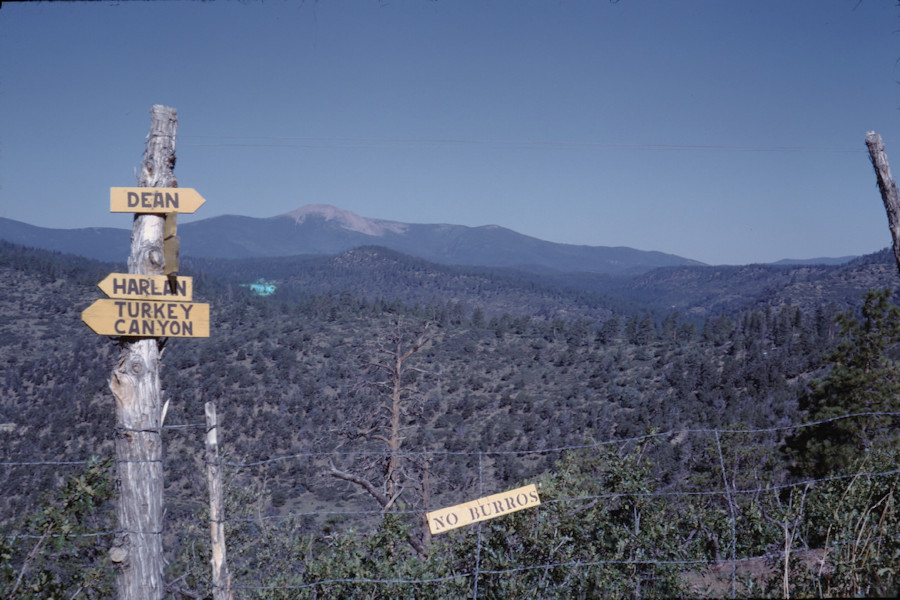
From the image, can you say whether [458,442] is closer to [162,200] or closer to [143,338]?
[143,338]

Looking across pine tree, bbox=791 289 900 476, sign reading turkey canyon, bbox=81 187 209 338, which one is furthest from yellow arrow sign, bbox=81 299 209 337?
pine tree, bbox=791 289 900 476

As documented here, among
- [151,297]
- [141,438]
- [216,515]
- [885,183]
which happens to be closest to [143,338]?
[151,297]

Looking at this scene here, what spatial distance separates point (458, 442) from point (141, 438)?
22393mm

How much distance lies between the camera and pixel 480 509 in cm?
412

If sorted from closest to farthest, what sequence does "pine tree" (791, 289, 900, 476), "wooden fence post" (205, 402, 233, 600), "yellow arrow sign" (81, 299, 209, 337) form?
1. "wooden fence post" (205, 402, 233, 600)
2. "yellow arrow sign" (81, 299, 209, 337)
3. "pine tree" (791, 289, 900, 476)

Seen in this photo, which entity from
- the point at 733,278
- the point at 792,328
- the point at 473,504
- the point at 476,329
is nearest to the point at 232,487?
the point at 473,504

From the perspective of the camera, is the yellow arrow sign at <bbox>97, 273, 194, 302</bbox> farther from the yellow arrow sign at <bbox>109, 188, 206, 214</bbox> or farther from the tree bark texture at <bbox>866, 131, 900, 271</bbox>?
the tree bark texture at <bbox>866, 131, 900, 271</bbox>

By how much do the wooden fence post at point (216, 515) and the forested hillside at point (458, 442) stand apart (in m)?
0.20

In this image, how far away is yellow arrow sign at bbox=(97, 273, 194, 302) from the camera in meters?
3.75

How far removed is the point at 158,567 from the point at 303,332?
128 feet

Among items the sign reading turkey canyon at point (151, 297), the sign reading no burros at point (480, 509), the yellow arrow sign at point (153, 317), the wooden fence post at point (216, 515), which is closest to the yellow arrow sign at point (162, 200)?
the sign reading turkey canyon at point (151, 297)

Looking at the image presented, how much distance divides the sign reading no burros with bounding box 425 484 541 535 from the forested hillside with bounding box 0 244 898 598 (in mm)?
462

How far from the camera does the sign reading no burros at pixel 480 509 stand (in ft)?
13.0

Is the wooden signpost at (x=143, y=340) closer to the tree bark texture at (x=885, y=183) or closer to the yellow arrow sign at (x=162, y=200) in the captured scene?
the yellow arrow sign at (x=162, y=200)
